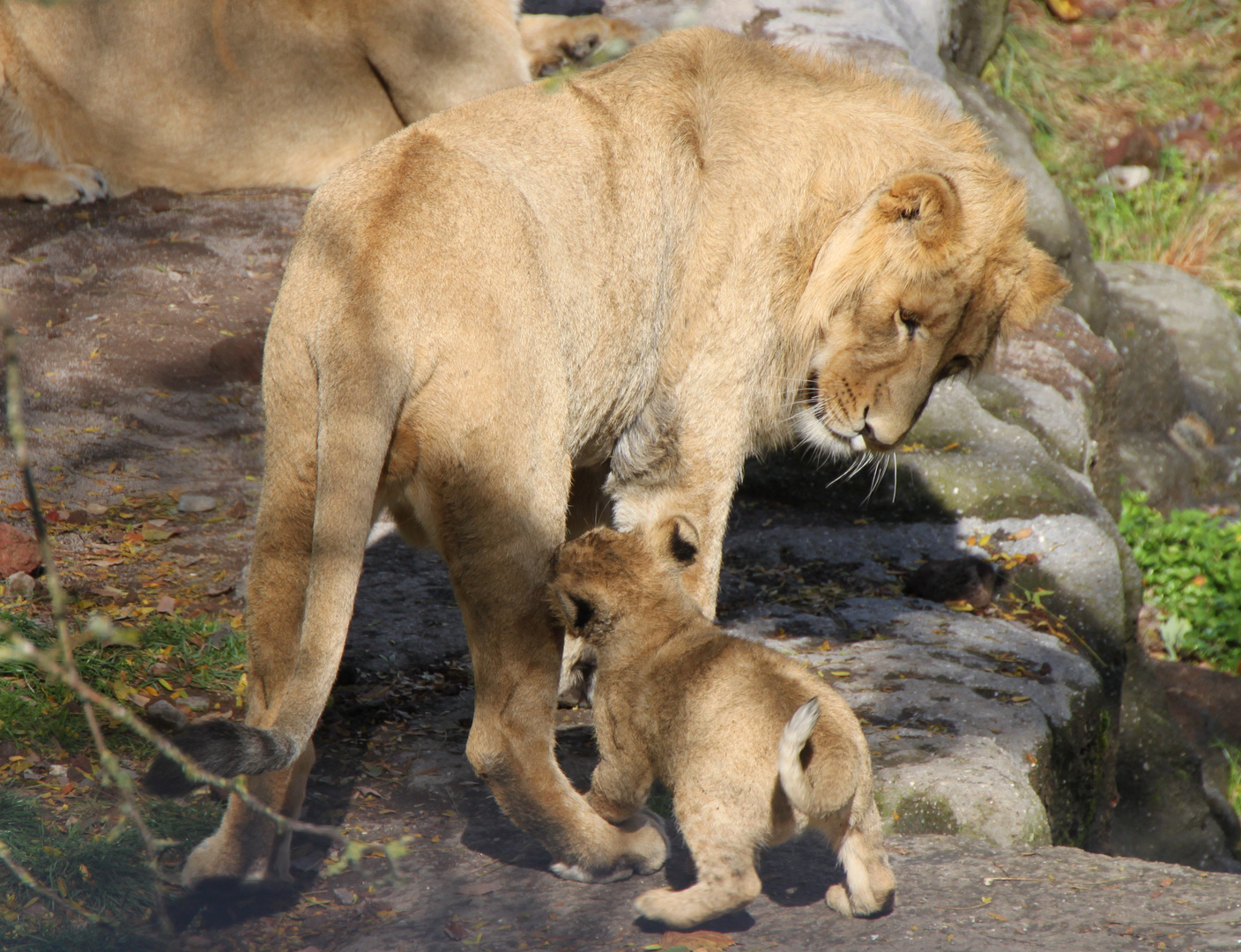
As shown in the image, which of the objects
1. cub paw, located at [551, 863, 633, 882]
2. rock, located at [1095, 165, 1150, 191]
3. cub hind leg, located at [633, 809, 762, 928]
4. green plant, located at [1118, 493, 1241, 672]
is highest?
rock, located at [1095, 165, 1150, 191]

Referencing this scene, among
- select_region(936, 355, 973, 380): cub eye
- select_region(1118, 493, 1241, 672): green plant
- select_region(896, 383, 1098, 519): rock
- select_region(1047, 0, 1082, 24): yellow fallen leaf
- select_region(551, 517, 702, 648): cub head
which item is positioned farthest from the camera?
select_region(1047, 0, 1082, 24): yellow fallen leaf

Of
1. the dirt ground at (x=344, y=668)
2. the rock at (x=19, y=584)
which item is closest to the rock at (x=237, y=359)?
the dirt ground at (x=344, y=668)

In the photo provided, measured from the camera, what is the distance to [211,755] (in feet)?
7.65

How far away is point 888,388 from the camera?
411cm

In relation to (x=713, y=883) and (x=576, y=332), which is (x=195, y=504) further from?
(x=713, y=883)

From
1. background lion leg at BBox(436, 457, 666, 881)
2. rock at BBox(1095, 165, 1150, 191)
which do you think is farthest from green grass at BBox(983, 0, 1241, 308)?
background lion leg at BBox(436, 457, 666, 881)

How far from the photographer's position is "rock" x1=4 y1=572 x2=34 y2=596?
437cm

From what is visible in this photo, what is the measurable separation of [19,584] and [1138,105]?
1151cm

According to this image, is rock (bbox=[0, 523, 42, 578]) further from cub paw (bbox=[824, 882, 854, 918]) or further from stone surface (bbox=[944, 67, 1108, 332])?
stone surface (bbox=[944, 67, 1108, 332])

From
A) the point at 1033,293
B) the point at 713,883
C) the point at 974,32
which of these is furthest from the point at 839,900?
the point at 974,32

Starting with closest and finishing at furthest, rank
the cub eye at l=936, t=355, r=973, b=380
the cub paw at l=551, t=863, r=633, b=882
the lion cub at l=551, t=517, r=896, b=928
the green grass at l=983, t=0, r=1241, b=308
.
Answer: the lion cub at l=551, t=517, r=896, b=928 → the cub paw at l=551, t=863, r=633, b=882 → the cub eye at l=936, t=355, r=973, b=380 → the green grass at l=983, t=0, r=1241, b=308

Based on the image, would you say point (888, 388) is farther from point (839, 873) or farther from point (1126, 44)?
point (1126, 44)

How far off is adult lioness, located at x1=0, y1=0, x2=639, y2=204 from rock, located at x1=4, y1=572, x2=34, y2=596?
3563mm

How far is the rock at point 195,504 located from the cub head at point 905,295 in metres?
2.64
